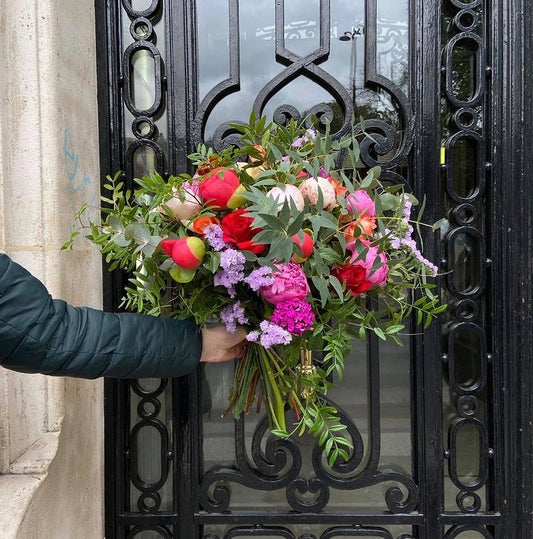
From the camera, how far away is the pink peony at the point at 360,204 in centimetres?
129

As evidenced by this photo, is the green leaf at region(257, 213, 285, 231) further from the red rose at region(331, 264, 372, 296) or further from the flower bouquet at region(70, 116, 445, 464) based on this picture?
the red rose at region(331, 264, 372, 296)

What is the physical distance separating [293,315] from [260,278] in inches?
5.0

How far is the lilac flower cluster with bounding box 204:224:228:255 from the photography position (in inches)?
48.8

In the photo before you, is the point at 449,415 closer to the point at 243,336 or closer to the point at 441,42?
the point at 243,336

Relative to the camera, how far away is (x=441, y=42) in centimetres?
211

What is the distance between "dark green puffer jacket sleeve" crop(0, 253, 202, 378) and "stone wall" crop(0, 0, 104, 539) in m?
0.49

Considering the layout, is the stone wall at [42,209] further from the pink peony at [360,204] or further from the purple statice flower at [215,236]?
the pink peony at [360,204]

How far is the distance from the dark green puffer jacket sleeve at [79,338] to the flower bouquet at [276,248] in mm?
93

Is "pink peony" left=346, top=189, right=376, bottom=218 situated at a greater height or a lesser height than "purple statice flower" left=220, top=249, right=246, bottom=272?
greater

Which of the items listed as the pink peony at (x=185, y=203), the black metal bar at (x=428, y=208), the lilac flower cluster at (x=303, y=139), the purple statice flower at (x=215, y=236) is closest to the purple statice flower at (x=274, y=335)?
the purple statice flower at (x=215, y=236)

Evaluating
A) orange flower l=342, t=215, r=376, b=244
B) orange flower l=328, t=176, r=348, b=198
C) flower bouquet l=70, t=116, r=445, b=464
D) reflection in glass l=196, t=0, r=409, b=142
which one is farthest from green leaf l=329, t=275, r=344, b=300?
reflection in glass l=196, t=0, r=409, b=142

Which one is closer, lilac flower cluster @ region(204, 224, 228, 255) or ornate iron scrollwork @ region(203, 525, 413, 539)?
lilac flower cluster @ region(204, 224, 228, 255)

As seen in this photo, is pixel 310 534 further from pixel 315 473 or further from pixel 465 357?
pixel 465 357

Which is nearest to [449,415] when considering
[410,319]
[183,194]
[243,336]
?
[410,319]
